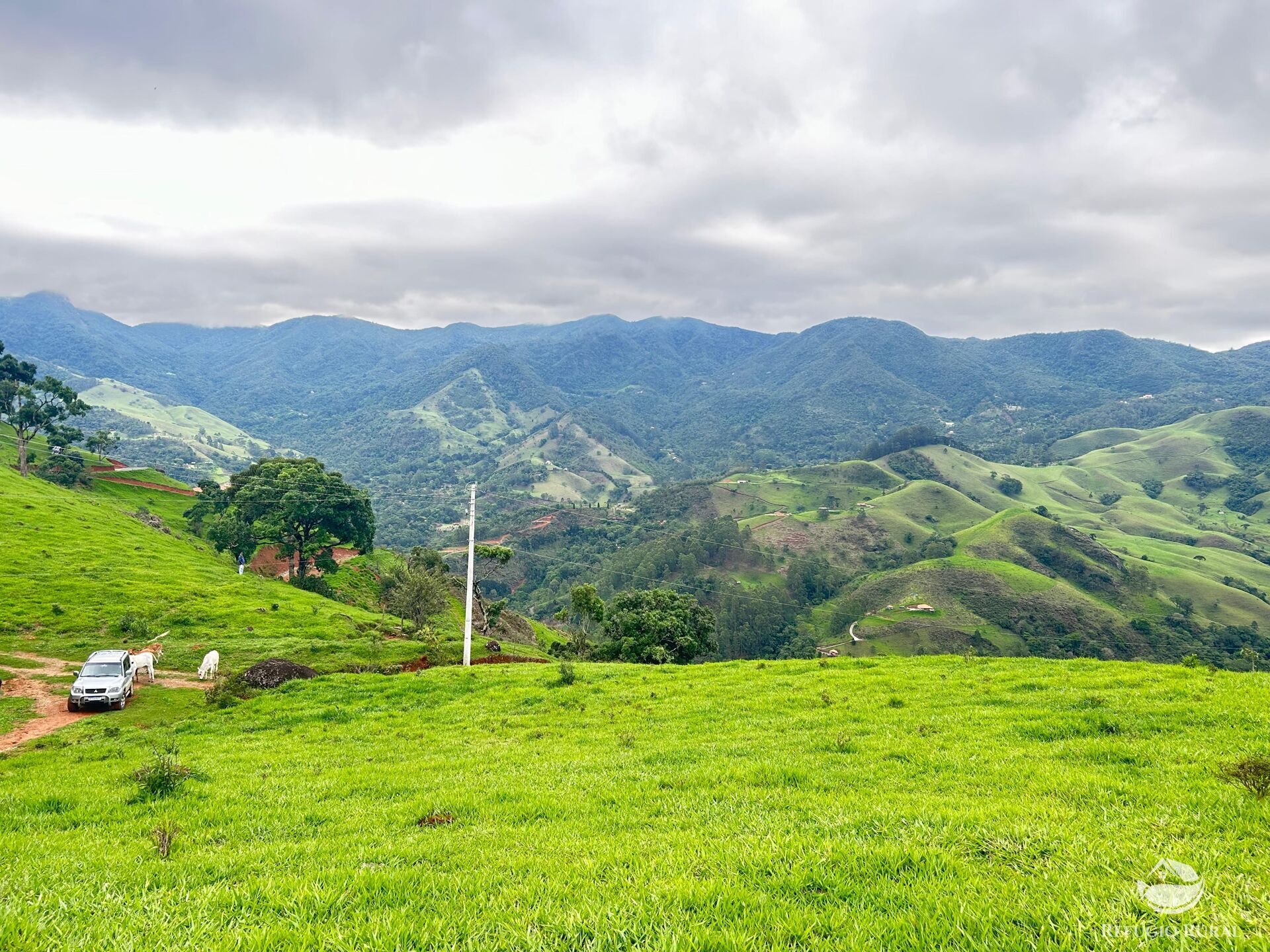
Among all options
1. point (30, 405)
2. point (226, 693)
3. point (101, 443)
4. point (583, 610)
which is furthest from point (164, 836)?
point (101, 443)

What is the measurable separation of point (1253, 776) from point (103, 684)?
34.8 metres

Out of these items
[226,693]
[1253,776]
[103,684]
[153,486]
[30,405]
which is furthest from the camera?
[153,486]

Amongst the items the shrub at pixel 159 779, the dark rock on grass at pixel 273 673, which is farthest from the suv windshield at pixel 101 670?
the shrub at pixel 159 779

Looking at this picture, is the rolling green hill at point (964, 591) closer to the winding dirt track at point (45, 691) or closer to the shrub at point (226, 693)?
the winding dirt track at point (45, 691)

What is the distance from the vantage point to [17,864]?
7531 millimetres

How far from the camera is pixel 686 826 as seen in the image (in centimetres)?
860

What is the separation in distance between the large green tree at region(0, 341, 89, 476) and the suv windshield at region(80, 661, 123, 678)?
81.0 m

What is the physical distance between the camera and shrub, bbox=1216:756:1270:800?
25.6 ft

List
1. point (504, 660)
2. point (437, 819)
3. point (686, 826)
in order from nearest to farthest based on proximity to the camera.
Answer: point (686, 826), point (437, 819), point (504, 660)

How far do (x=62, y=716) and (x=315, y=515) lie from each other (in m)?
39.4

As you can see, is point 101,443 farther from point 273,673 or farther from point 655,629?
point 273,673

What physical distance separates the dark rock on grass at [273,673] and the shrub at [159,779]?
14.0 meters

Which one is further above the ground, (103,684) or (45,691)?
(103,684)

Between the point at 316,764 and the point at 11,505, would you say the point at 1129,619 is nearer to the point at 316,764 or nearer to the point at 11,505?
the point at 316,764
